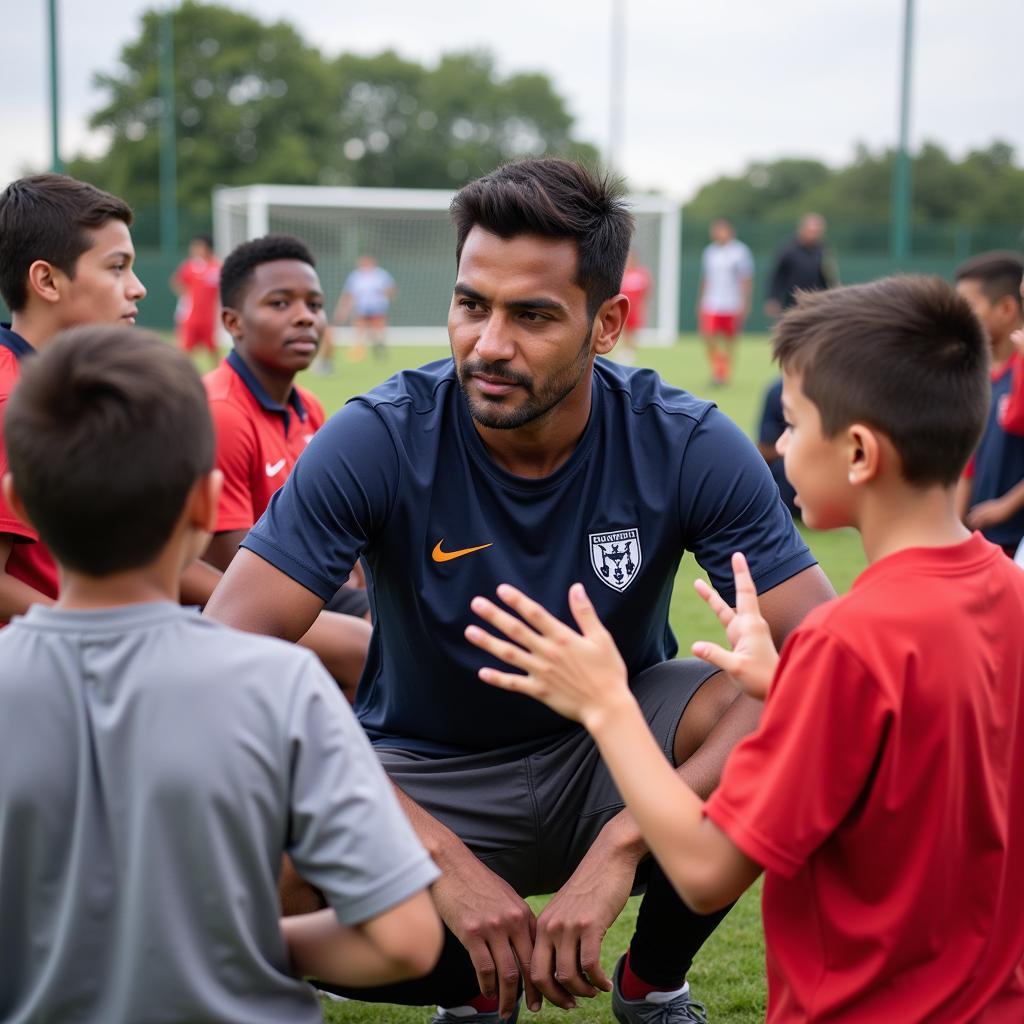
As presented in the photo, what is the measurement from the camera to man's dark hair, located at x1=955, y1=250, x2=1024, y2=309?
606 cm

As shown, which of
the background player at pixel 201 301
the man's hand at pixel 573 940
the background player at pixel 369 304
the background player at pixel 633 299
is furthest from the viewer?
the background player at pixel 633 299

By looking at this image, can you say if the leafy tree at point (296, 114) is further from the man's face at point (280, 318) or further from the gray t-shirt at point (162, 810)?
the gray t-shirt at point (162, 810)

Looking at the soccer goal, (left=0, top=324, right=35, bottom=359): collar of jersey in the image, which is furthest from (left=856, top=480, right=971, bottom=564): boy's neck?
the soccer goal

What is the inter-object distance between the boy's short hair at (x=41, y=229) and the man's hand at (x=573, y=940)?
229 cm

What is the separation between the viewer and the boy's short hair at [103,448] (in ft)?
5.11

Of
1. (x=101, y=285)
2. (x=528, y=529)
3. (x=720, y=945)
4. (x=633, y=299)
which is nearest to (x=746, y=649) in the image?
(x=528, y=529)

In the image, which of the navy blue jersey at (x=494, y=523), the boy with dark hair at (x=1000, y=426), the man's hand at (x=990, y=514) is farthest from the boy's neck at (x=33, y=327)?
the man's hand at (x=990, y=514)

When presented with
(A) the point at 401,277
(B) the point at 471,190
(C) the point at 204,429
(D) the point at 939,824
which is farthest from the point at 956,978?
(A) the point at 401,277

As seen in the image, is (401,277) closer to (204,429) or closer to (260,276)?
(260,276)

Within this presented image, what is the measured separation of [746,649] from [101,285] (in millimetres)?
2376

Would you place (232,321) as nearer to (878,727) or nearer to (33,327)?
(33,327)

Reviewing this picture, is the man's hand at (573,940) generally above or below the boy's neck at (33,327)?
below

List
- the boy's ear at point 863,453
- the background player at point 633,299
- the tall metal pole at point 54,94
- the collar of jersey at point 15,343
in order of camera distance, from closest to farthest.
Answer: the boy's ear at point 863,453 < the collar of jersey at point 15,343 < the tall metal pole at point 54,94 < the background player at point 633,299

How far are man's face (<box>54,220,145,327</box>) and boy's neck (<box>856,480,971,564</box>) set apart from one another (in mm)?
2499
